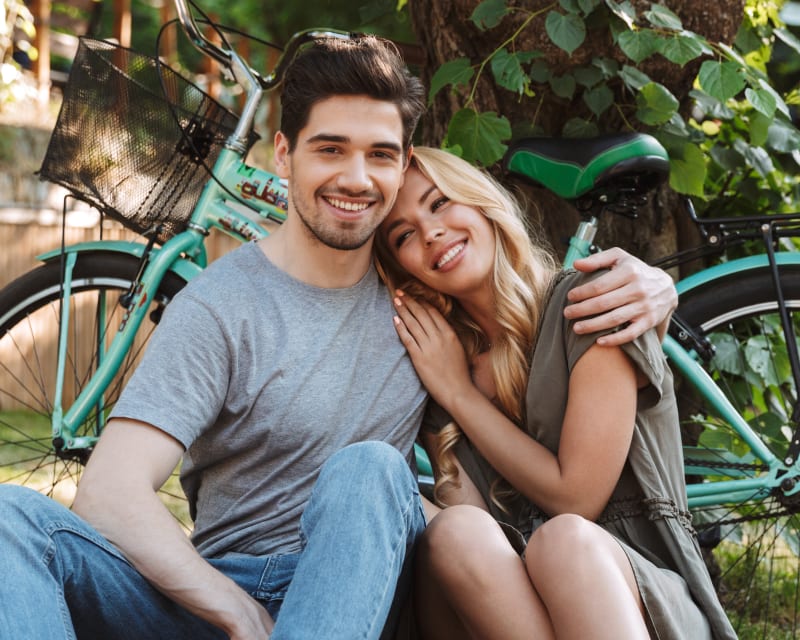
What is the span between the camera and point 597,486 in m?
1.90

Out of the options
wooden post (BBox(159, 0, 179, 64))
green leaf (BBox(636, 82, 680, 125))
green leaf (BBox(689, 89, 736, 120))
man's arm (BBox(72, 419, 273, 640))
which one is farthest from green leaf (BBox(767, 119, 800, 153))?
wooden post (BBox(159, 0, 179, 64))

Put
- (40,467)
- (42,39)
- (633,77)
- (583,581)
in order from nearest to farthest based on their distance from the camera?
(583,581), (633,77), (40,467), (42,39)

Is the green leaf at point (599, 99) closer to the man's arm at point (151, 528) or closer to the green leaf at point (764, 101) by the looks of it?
the green leaf at point (764, 101)

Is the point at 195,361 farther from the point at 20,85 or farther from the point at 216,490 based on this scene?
the point at 20,85

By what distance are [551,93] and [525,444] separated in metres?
1.12

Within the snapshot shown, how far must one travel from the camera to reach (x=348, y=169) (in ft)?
6.68

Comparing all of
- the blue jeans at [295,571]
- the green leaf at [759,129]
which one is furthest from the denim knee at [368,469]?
the green leaf at [759,129]

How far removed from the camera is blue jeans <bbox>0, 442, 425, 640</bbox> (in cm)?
160

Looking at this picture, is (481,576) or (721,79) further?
(721,79)

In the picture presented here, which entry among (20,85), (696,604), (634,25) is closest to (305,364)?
(696,604)

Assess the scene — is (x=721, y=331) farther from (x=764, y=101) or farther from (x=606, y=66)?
(x=606, y=66)

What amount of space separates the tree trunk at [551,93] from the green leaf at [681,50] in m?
0.17

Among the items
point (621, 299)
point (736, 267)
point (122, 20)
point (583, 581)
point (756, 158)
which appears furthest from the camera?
point (122, 20)

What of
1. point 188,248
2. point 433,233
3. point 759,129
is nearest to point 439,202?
point 433,233
